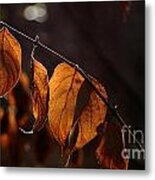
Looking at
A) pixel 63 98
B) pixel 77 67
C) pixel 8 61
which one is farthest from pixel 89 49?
pixel 8 61


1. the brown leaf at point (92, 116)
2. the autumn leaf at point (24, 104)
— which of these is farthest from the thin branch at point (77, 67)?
the autumn leaf at point (24, 104)

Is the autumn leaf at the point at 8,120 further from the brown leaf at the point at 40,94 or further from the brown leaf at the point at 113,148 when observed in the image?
the brown leaf at the point at 113,148

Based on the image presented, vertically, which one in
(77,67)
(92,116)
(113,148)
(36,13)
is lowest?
(113,148)

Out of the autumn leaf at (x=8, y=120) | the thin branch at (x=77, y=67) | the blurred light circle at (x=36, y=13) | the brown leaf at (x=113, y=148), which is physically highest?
the blurred light circle at (x=36, y=13)

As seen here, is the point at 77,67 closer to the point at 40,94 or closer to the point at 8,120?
the point at 40,94

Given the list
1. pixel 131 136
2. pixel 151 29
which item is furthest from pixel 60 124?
pixel 151 29

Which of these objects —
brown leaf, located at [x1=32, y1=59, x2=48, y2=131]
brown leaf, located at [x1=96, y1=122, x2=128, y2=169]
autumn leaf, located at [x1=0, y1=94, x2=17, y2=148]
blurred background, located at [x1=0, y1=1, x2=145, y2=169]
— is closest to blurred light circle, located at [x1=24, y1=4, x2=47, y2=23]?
blurred background, located at [x1=0, y1=1, x2=145, y2=169]

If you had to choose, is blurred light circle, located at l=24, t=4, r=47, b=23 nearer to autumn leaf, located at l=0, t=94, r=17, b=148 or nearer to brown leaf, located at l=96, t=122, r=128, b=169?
autumn leaf, located at l=0, t=94, r=17, b=148
